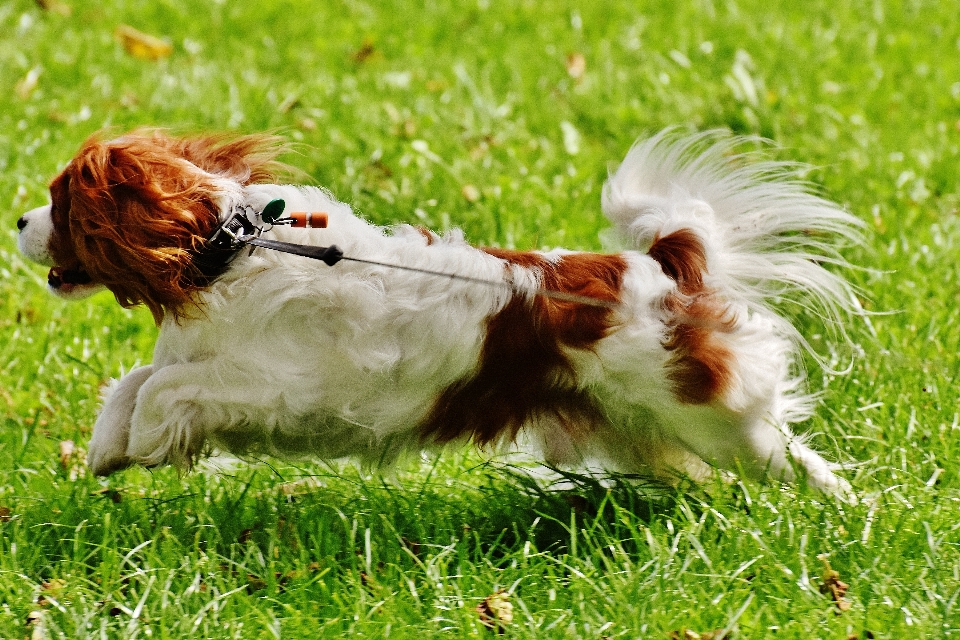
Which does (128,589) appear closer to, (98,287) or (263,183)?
(98,287)

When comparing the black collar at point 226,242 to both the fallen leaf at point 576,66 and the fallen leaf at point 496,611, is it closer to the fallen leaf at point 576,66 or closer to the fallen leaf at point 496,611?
the fallen leaf at point 496,611

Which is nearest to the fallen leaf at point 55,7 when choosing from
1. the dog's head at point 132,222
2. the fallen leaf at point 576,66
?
the fallen leaf at point 576,66

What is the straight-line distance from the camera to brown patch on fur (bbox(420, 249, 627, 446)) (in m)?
3.52

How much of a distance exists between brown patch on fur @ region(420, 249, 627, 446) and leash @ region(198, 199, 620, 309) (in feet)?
0.14

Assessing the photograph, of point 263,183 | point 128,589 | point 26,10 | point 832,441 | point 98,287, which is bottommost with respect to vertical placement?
point 128,589

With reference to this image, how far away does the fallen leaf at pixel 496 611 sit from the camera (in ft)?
10.6

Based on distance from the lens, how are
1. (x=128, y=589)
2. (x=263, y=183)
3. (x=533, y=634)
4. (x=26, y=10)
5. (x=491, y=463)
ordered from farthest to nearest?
(x=26, y=10)
(x=491, y=463)
(x=263, y=183)
(x=128, y=589)
(x=533, y=634)

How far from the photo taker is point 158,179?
11.3 ft

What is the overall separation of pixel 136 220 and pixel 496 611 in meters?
1.38

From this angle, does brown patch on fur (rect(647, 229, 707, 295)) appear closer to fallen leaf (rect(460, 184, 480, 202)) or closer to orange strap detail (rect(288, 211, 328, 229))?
orange strap detail (rect(288, 211, 328, 229))

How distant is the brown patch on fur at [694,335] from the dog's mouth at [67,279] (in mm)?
1607

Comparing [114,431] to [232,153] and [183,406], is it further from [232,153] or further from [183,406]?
[232,153]

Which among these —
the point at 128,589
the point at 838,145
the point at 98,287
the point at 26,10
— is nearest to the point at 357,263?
the point at 98,287

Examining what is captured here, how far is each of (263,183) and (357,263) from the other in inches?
15.8
